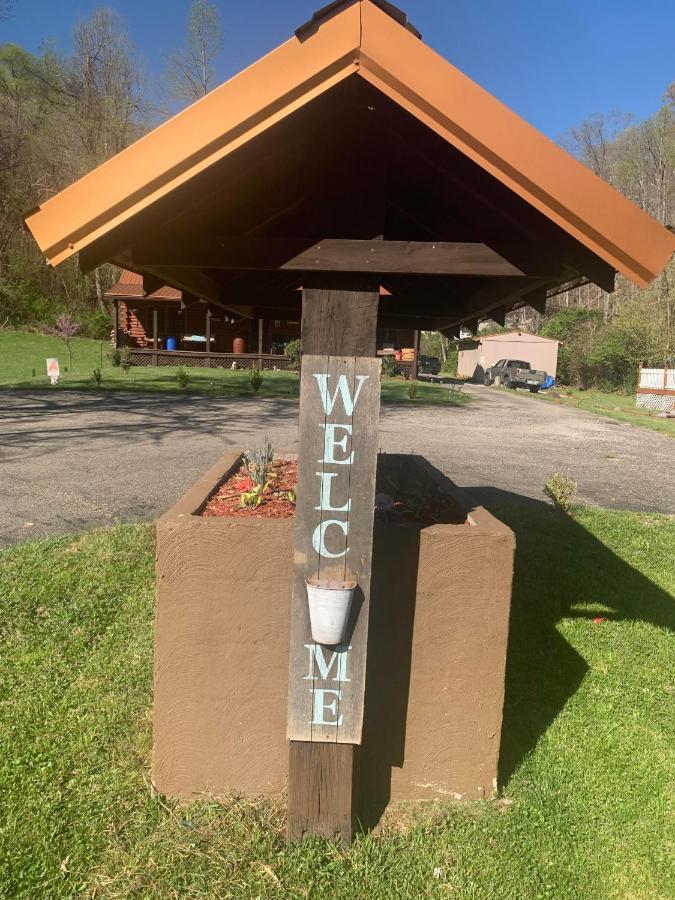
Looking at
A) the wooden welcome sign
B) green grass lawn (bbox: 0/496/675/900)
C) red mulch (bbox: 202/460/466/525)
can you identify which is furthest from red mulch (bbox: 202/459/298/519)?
green grass lawn (bbox: 0/496/675/900)

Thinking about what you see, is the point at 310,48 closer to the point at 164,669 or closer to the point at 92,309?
the point at 164,669

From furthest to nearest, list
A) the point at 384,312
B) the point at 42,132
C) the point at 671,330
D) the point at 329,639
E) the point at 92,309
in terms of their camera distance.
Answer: the point at 92,309 < the point at 42,132 < the point at 671,330 < the point at 384,312 < the point at 329,639

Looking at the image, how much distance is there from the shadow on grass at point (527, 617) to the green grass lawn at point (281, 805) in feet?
0.10

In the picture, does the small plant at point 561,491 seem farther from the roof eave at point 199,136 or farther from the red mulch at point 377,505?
the roof eave at point 199,136

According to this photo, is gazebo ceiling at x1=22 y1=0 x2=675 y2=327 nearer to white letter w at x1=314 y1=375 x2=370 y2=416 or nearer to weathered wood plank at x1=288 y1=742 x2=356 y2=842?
white letter w at x1=314 y1=375 x2=370 y2=416

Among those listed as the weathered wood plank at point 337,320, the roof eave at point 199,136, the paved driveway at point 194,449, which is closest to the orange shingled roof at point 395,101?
the roof eave at point 199,136

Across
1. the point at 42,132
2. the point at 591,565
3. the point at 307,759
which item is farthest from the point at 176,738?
the point at 42,132

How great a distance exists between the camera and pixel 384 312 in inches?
182

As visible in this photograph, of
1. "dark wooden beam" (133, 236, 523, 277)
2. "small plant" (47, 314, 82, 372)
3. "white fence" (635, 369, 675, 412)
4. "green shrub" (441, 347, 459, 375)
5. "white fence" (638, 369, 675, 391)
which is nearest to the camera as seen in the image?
"dark wooden beam" (133, 236, 523, 277)

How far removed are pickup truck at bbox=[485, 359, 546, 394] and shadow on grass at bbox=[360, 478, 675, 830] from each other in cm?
2497

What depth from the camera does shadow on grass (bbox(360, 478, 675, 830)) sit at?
2654 mm

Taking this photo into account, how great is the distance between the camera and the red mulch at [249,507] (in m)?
3.42

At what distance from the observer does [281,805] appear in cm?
268

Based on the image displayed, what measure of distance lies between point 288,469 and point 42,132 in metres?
41.1
